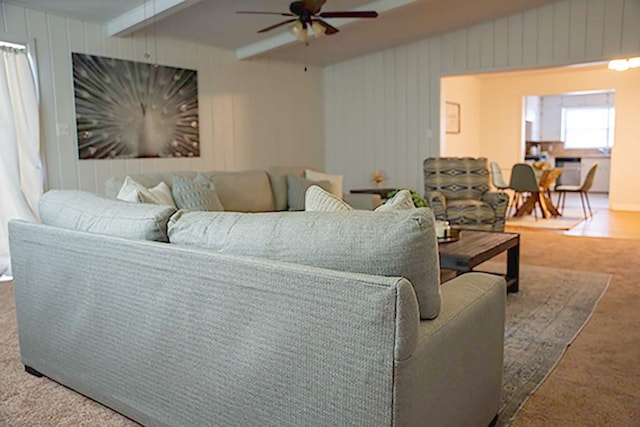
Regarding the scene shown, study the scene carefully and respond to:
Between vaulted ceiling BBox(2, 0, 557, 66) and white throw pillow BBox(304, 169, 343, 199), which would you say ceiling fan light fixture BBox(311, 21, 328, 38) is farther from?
white throw pillow BBox(304, 169, 343, 199)

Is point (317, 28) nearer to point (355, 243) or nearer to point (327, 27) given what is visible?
point (327, 27)

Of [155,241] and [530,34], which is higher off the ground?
[530,34]

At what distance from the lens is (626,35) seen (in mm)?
5441

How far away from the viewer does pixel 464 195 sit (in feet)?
18.3

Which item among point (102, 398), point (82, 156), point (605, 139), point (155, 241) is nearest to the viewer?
point (155, 241)

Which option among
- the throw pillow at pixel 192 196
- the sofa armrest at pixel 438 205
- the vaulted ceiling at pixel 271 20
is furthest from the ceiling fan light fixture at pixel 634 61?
the throw pillow at pixel 192 196

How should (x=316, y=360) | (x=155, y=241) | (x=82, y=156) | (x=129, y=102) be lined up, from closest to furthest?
(x=316, y=360) < (x=155, y=241) < (x=82, y=156) < (x=129, y=102)

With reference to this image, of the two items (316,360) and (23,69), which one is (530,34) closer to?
(23,69)

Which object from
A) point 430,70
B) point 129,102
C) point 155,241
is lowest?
point 155,241

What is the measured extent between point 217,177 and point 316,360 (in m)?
3.41

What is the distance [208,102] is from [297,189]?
6.56ft

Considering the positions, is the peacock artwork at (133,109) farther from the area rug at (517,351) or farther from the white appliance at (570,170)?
the white appliance at (570,170)

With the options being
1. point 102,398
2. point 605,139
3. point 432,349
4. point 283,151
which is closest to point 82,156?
point 283,151

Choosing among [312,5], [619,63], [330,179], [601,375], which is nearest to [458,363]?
[601,375]
